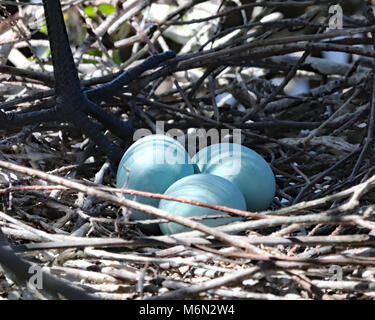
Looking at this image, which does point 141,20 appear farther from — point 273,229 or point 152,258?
point 152,258

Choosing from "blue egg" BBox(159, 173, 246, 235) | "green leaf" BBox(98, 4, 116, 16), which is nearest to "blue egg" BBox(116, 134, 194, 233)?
"blue egg" BBox(159, 173, 246, 235)

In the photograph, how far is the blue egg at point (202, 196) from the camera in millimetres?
1222

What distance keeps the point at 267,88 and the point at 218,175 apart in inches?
29.1

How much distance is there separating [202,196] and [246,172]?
171 mm

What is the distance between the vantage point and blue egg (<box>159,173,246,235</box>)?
1222mm

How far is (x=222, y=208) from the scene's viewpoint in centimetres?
101

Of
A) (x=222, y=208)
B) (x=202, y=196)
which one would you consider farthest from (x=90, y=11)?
(x=222, y=208)

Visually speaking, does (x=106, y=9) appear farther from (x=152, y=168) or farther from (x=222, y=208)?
(x=222, y=208)

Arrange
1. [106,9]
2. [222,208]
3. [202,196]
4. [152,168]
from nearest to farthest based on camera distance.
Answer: [222,208]
[202,196]
[152,168]
[106,9]

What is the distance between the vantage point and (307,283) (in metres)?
0.98

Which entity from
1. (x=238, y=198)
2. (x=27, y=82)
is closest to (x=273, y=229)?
(x=238, y=198)

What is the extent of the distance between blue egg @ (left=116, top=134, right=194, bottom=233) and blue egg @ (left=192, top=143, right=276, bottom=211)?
59mm

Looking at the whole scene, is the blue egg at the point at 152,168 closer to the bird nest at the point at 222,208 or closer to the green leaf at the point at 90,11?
the bird nest at the point at 222,208

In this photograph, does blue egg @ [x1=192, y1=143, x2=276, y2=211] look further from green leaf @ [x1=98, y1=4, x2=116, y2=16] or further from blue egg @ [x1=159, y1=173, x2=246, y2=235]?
green leaf @ [x1=98, y1=4, x2=116, y2=16]
